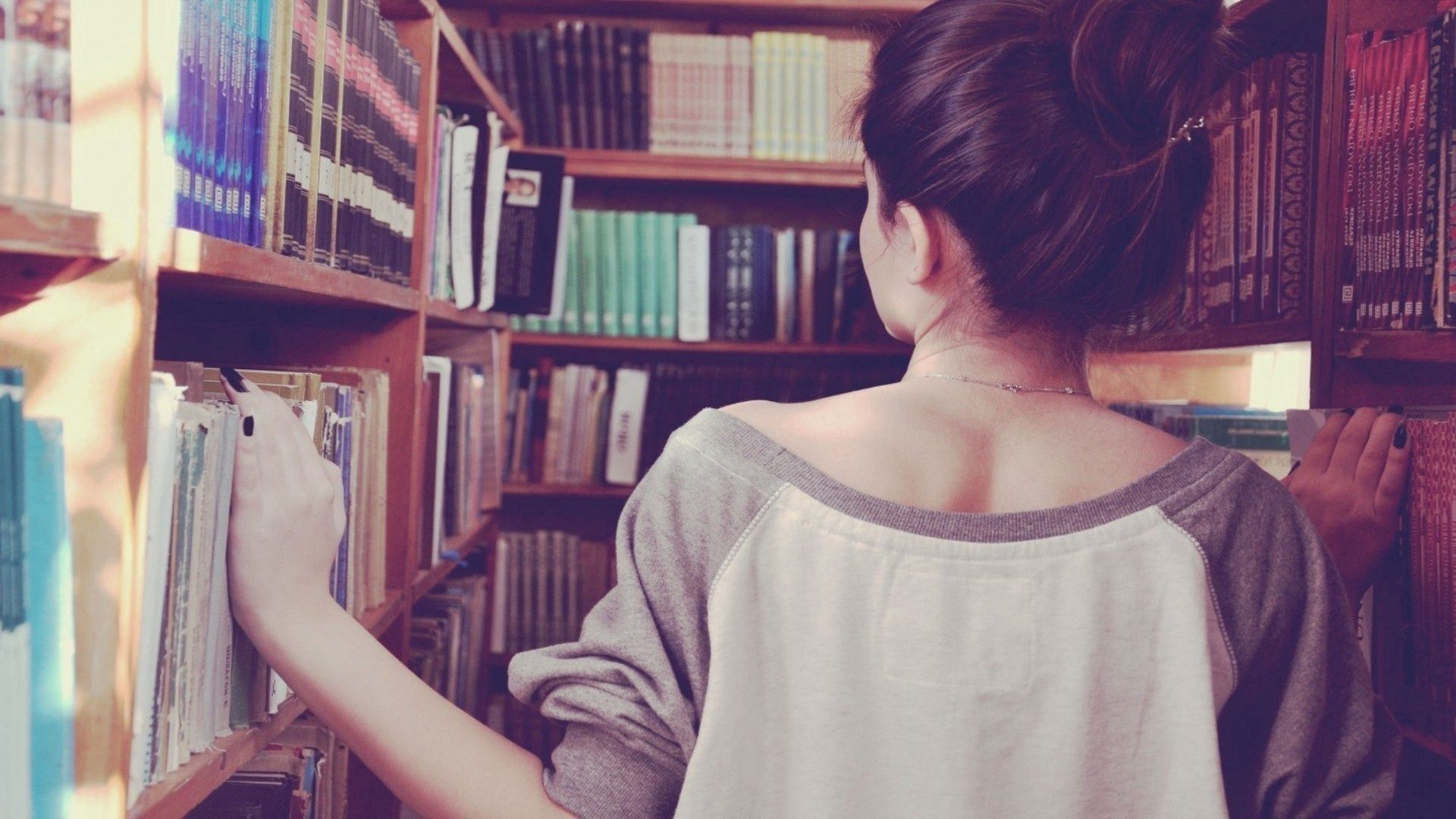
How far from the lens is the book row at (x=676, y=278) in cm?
267

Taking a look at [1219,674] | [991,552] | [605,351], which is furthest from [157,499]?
[605,351]

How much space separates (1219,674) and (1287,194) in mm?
756

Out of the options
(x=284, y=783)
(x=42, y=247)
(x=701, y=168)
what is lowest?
(x=284, y=783)

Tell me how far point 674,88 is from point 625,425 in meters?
0.83

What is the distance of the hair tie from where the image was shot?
84 centimetres

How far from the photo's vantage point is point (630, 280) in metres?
2.68

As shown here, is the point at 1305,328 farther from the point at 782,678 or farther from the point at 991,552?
the point at 782,678

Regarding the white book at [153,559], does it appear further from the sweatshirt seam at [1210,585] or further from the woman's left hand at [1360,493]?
the woman's left hand at [1360,493]

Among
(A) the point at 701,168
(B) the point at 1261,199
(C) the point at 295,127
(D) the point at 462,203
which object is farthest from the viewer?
(A) the point at 701,168

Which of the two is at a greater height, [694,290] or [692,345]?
[694,290]

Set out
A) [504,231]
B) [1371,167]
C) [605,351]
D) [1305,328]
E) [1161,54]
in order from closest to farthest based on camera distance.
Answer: [1161,54] → [1371,167] → [1305,328] → [504,231] → [605,351]

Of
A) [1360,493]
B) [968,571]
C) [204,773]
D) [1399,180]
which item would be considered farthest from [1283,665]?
[204,773]

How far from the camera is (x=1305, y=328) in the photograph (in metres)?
1.27

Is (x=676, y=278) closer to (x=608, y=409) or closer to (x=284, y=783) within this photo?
(x=608, y=409)
